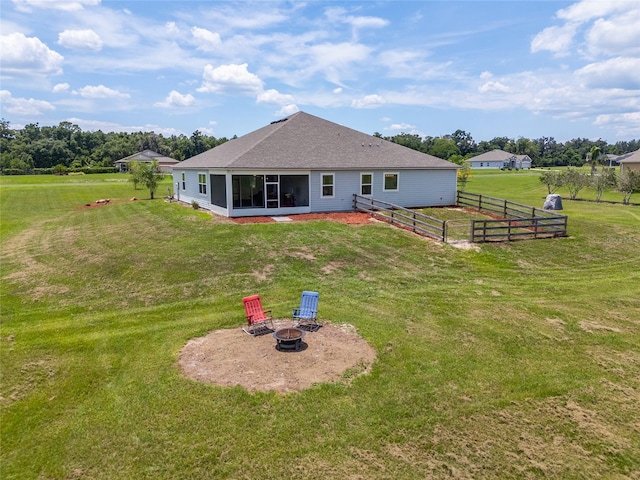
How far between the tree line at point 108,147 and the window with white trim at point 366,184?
1388 inches

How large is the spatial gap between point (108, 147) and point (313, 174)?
90326mm

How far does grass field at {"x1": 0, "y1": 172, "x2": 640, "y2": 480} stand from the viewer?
5.31m

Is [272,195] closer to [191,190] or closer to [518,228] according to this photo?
[191,190]

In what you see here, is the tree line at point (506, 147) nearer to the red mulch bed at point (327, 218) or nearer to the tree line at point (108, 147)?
the tree line at point (108, 147)

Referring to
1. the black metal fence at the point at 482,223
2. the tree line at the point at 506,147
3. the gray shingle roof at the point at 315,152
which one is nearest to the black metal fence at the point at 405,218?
the black metal fence at the point at 482,223

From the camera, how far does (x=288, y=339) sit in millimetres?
7949

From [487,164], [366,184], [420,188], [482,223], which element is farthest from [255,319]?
[487,164]

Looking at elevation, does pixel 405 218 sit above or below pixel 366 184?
below

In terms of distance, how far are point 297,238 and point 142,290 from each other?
6.68 m

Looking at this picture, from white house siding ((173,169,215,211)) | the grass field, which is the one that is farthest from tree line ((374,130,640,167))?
the grass field

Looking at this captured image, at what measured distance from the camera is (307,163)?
73.6ft

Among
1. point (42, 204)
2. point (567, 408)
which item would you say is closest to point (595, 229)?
point (567, 408)

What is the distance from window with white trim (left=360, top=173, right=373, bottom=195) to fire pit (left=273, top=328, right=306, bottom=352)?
16.6 m

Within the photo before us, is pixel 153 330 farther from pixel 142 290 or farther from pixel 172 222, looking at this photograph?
pixel 172 222
